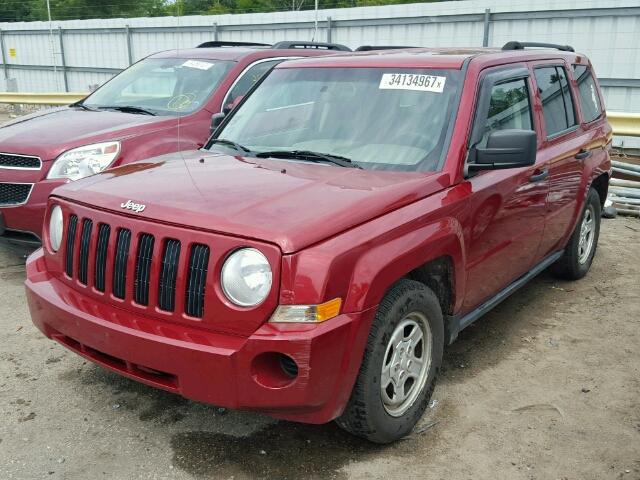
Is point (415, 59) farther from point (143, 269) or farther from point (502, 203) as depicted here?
point (143, 269)

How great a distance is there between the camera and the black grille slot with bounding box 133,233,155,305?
2867mm

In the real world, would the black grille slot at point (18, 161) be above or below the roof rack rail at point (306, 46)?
below

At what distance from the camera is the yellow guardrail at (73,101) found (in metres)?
9.03

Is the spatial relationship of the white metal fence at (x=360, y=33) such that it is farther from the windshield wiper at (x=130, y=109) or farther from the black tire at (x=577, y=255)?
the black tire at (x=577, y=255)

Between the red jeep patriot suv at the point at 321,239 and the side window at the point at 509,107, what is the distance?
18 mm

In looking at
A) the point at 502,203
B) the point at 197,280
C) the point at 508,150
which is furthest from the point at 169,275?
the point at 502,203

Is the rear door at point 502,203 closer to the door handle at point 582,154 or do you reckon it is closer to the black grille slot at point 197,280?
the door handle at point 582,154

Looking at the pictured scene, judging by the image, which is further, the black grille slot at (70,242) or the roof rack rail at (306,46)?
the roof rack rail at (306,46)

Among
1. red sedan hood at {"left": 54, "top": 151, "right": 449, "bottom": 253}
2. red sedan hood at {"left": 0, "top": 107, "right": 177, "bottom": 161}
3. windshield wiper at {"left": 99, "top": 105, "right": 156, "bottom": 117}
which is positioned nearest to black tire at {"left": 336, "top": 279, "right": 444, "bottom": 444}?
red sedan hood at {"left": 54, "top": 151, "right": 449, "bottom": 253}

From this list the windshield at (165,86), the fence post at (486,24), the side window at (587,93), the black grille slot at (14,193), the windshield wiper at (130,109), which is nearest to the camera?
the black grille slot at (14,193)

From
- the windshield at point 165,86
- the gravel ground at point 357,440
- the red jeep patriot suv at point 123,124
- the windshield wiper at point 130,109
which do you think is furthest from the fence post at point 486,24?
the gravel ground at point 357,440

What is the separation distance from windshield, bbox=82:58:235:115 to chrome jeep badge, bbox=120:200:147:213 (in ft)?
10.9

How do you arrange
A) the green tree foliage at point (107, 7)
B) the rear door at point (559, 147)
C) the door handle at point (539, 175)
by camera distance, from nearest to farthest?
the door handle at point (539, 175)
the rear door at point (559, 147)
the green tree foliage at point (107, 7)

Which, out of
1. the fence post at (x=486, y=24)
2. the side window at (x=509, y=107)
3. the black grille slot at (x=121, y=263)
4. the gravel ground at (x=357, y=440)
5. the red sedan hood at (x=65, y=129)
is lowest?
the gravel ground at (x=357, y=440)
